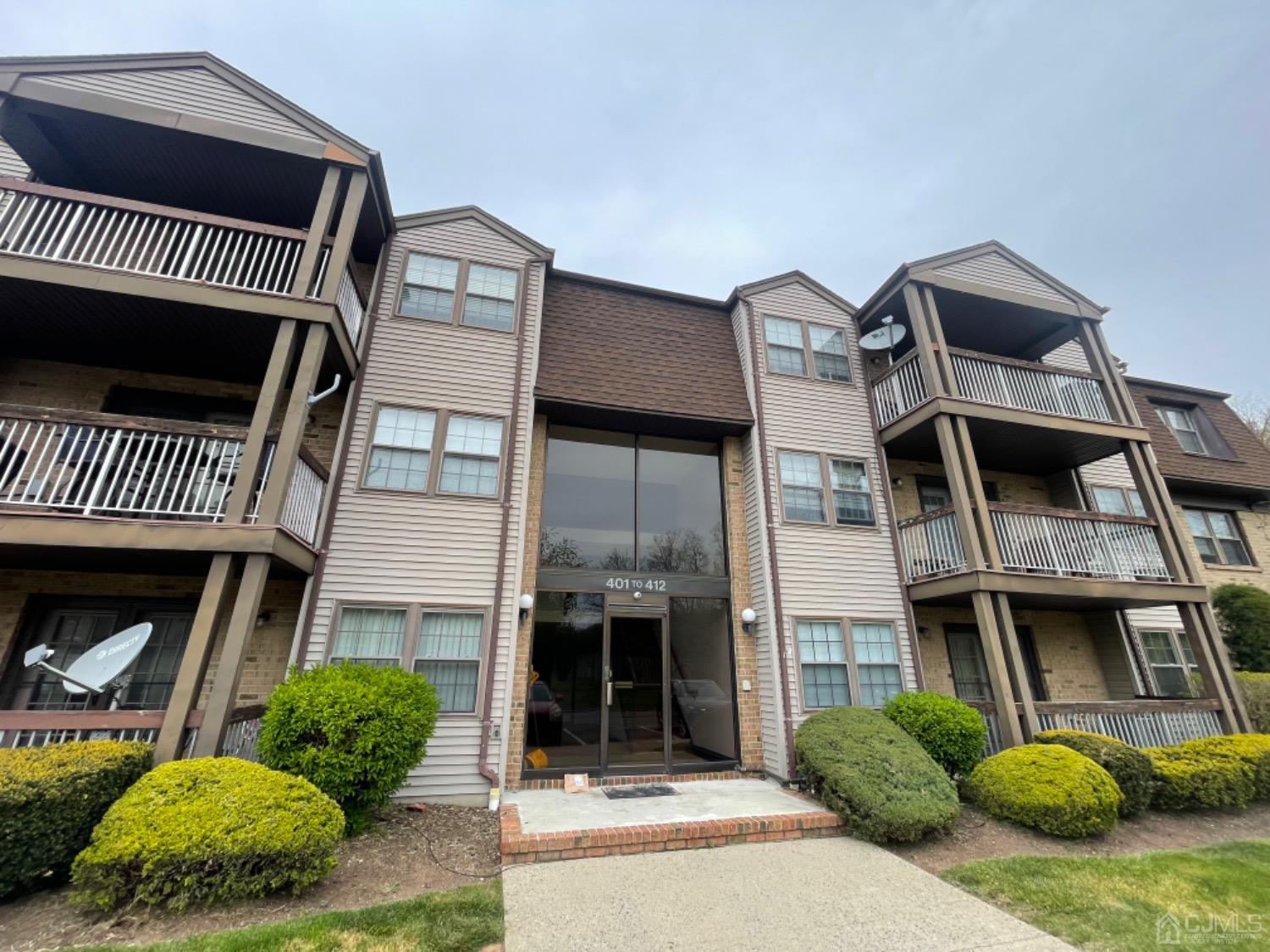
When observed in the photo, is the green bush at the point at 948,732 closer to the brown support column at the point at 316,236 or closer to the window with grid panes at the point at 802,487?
the window with grid panes at the point at 802,487

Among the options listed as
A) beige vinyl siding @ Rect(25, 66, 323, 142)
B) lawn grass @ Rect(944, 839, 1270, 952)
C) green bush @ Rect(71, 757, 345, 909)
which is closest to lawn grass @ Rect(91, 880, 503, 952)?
green bush @ Rect(71, 757, 345, 909)

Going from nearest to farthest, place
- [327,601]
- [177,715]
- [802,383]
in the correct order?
[177,715], [327,601], [802,383]

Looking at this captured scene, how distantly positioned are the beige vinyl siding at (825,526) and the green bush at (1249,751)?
11.7ft

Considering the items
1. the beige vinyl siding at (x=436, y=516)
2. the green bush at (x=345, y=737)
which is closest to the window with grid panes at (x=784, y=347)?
the beige vinyl siding at (x=436, y=516)

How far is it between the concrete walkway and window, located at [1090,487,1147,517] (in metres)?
10.9

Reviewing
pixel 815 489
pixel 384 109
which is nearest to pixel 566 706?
pixel 815 489

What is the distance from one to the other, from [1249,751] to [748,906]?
8.02 metres

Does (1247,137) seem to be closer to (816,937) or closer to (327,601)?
(816,937)

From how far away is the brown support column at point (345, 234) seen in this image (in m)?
7.01

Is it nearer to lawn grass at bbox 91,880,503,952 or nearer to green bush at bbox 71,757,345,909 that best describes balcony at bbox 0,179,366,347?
green bush at bbox 71,757,345,909

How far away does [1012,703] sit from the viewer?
7676 millimetres

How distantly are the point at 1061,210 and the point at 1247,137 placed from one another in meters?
16.1

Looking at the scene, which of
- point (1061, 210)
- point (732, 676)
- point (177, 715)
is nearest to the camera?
point (177, 715)

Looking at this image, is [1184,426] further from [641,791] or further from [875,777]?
[641,791]
